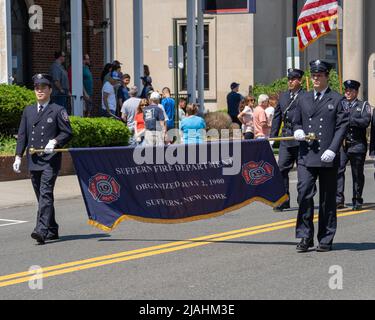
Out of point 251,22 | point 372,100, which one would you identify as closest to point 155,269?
point 251,22

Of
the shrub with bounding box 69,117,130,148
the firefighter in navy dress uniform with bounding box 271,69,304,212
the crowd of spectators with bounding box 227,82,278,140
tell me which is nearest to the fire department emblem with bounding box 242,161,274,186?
the firefighter in navy dress uniform with bounding box 271,69,304,212

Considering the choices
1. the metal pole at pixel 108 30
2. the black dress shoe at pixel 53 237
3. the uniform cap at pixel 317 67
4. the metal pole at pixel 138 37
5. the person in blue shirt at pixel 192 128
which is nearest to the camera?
the uniform cap at pixel 317 67

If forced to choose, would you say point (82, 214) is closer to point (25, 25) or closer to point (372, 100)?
point (25, 25)

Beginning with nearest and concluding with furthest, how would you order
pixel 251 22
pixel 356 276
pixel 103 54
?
pixel 356 276 < pixel 103 54 < pixel 251 22

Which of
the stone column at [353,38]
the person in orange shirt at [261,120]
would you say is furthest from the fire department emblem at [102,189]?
the stone column at [353,38]

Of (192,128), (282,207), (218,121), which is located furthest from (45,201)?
(218,121)

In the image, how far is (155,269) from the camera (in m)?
9.36

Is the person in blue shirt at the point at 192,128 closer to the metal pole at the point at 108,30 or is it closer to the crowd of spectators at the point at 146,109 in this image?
the crowd of spectators at the point at 146,109

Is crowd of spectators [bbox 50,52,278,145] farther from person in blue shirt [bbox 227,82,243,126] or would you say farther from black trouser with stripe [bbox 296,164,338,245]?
black trouser with stripe [bbox 296,164,338,245]

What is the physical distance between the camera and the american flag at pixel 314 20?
20.2m

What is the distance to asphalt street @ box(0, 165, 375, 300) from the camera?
8.27 meters

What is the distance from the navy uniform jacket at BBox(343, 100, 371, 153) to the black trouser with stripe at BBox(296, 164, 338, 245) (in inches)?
152

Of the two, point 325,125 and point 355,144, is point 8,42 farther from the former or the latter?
point 325,125

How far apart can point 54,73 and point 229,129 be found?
606 centimetres
